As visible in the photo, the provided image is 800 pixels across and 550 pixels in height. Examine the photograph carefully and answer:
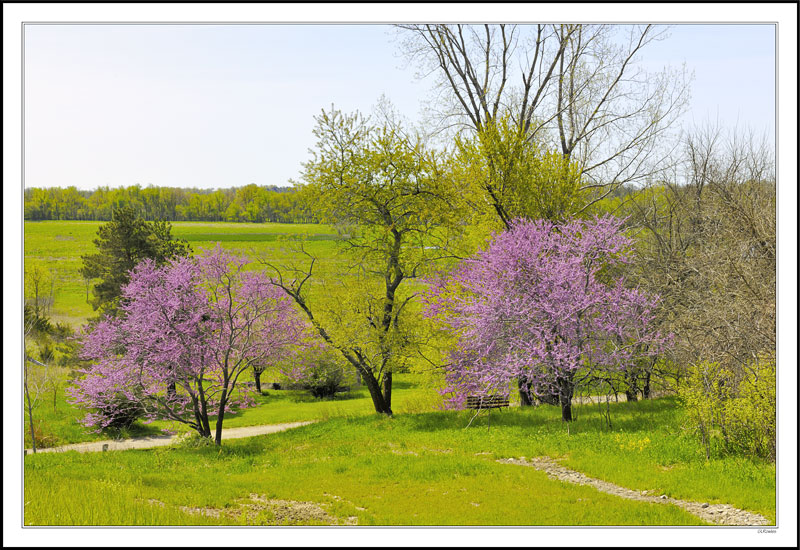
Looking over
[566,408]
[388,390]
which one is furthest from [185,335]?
[566,408]

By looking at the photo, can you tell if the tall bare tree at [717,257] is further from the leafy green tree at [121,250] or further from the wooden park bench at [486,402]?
the leafy green tree at [121,250]

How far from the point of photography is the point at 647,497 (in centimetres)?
1046

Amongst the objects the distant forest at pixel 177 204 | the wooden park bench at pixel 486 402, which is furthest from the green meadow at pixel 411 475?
the distant forest at pixel 177 204

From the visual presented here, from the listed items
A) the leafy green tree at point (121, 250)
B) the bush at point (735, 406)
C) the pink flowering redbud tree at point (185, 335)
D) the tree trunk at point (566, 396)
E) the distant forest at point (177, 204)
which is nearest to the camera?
the bush at point (735, 406)

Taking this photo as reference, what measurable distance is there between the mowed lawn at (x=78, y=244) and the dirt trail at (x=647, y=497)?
781 inches

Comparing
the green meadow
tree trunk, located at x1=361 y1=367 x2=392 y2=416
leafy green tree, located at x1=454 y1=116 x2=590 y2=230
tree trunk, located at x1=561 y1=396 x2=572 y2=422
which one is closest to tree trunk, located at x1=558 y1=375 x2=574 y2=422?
tree trunk, located at x1=561 y1=396 x2=572 y2=422

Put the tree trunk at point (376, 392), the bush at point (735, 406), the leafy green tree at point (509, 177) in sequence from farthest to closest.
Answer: the tree trunk at point (376, 392) < the leafy green tree at point (509, 177) < the bush at point (735, 406)

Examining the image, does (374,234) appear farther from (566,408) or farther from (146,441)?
(146,441)

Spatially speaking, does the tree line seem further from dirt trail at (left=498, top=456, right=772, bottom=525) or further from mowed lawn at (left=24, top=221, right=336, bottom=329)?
mowed lawn at (left=24, top=221, right=336, bottom=329)

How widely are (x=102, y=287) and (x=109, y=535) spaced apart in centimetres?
2823

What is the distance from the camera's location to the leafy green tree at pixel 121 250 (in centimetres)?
3148

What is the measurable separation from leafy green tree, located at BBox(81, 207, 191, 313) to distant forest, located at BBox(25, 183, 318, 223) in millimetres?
29535

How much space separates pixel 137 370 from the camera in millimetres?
17531

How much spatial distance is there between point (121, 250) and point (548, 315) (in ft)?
83.6
